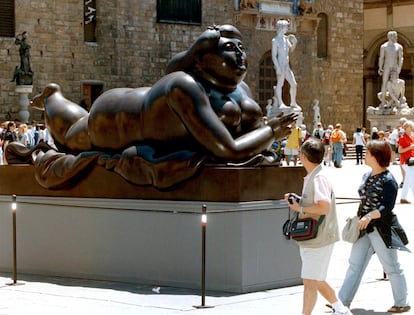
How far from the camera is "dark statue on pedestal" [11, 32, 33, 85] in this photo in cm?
3444

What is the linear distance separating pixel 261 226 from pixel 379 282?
1.39 m

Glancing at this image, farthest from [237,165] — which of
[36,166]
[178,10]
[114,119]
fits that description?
[178,10]

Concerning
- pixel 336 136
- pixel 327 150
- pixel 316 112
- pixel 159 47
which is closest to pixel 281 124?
pixel 336 136

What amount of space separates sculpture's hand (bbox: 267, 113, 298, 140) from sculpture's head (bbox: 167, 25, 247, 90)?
1.74ft

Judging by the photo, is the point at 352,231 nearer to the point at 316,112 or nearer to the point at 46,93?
the point at 46,93

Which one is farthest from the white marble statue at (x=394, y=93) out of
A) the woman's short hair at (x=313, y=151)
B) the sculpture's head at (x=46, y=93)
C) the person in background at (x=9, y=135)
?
the woman's short hair at (x=313, y=151)

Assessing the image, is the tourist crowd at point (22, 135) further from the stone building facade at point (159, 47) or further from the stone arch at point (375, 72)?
the stone arch at point (375, 72)

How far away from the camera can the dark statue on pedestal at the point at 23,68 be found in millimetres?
34438

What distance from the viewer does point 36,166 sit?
10148mm

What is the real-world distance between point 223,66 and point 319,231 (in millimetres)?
2639

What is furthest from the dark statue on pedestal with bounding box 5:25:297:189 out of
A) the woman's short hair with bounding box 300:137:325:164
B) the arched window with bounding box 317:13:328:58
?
the arched window with bounding box 317:13:328:58

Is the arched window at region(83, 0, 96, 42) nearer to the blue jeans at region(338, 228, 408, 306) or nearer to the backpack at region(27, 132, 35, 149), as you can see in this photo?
the backpack at region(27, 132, 35, 149)

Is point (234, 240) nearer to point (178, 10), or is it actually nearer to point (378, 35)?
point (178, 10)

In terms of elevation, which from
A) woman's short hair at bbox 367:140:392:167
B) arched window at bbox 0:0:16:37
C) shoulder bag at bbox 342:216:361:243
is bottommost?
shoulder bag at bbox 342:216:361:243
